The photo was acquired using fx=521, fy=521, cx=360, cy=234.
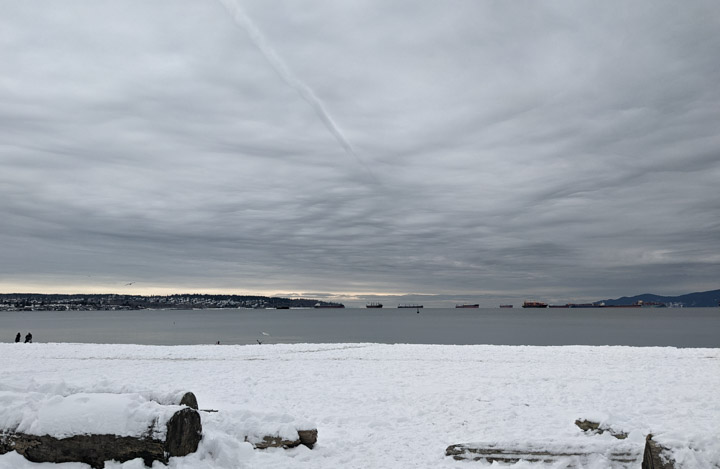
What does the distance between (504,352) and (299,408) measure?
1818cm

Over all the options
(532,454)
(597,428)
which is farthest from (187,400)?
(597,428)

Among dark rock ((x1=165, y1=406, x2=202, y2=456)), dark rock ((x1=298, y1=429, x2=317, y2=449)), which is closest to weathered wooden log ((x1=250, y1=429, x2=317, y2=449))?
dark rock ((x1=298, y1=429, x2=317, y2=449))

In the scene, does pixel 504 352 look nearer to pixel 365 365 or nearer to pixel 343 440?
pixel 365 365

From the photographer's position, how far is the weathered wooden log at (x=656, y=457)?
7276mm

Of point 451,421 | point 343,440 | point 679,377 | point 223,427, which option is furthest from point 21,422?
point 679,377

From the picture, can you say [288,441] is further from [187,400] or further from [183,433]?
[183,433]

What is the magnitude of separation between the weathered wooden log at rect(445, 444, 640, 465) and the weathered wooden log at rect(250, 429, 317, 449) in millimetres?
2595

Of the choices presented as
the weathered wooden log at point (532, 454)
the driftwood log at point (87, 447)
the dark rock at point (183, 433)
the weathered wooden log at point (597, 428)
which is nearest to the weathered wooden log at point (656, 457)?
the weathered wooden log at point (532, 454)

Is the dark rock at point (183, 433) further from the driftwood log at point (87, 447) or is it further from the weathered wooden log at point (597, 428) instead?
the weathered wooden log at point (597, 428)

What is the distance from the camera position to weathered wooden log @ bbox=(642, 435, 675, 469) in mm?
7276

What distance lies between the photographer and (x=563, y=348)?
3188cm

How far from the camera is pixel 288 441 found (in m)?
9.95

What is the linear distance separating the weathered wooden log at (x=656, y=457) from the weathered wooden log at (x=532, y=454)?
111 cm

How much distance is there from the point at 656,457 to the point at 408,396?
9041 mm
